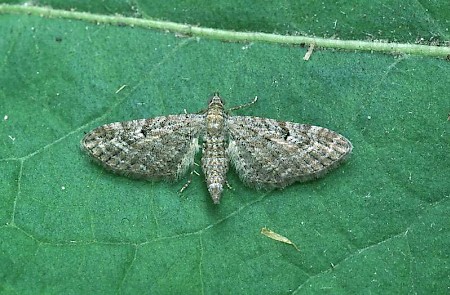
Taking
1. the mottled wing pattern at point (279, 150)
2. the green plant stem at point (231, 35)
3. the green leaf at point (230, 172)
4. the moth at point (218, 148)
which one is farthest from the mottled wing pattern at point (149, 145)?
the green plant stem at point (231, 35)

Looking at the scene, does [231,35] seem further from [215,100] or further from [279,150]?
[279,150]

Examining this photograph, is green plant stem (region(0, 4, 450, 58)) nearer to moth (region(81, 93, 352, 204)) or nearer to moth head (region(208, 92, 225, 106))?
moth head (region(208, 92, 225, 106))

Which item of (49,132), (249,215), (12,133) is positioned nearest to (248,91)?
(249,215)

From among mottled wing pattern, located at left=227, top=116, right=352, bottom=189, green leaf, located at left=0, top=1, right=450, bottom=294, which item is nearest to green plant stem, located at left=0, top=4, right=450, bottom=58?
green leaf, located at left=0, top=1, right=450, bottom=294

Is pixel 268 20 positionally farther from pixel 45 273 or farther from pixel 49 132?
pixel 45 273

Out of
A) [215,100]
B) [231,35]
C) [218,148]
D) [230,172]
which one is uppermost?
[231,35]

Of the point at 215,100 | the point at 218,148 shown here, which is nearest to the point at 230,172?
the point at 218,148

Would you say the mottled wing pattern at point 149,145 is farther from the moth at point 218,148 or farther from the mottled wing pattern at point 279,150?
the mottled wing pattern at point 279,150
